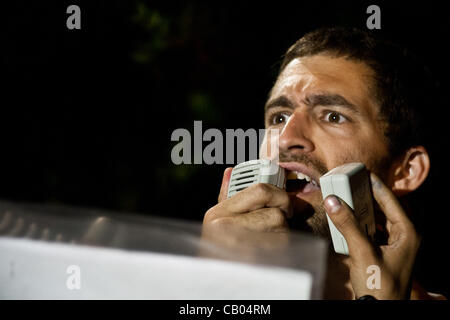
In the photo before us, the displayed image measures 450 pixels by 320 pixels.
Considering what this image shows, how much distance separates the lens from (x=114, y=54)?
2719 mm

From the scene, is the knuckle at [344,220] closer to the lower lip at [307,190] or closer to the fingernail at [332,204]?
the fingernail at [332,204]

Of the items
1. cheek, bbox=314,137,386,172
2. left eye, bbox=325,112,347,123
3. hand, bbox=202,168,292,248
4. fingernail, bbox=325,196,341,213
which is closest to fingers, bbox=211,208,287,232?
hand, bbox=202,168,292,248

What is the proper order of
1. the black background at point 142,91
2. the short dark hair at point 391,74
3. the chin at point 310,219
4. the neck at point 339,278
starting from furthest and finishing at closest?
the black background at point 142,91 < the short dark hair at point 391,74 < the chin at point 310,219 < the neck at point 339,278

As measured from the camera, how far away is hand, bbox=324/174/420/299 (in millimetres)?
1246

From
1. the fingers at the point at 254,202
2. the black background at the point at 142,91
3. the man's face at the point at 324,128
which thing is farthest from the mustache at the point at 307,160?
the black background at the point at 142,91

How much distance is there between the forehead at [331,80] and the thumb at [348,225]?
714 millimetres

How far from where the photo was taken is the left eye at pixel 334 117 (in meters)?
1.80

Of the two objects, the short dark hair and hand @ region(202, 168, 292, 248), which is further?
the short dark hair

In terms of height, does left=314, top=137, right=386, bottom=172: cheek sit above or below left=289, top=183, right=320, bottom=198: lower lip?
above

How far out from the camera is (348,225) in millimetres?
1242

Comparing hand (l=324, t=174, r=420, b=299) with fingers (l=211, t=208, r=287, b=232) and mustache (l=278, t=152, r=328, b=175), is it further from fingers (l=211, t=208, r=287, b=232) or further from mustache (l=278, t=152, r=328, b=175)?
mustache (l=278, t=152, r=328, b=175)

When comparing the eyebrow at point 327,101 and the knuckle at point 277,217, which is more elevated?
the eyebrow at point 327,101

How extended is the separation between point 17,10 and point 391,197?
2.42 meters

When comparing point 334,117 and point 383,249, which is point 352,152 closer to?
point 334,117
